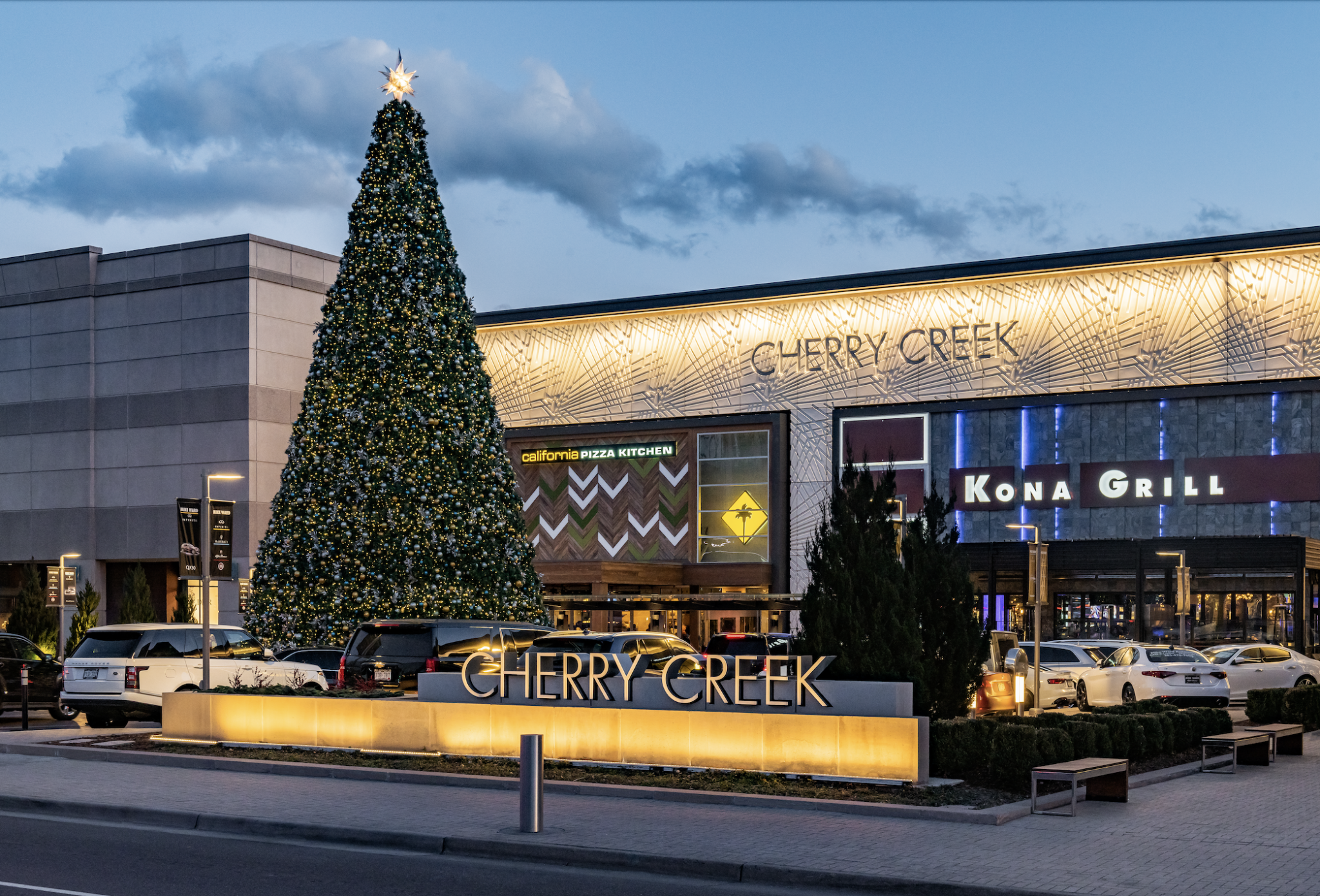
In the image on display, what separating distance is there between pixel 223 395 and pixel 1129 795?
43.9 meters

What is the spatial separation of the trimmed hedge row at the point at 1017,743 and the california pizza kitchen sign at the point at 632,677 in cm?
154

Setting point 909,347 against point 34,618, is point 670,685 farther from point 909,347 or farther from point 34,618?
point 909,347

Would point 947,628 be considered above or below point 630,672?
above

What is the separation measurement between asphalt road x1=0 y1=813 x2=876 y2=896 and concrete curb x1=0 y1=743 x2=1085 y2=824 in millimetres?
3264

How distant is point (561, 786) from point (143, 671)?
11.9 m

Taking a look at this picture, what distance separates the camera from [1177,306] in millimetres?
51531

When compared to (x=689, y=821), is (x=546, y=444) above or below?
above

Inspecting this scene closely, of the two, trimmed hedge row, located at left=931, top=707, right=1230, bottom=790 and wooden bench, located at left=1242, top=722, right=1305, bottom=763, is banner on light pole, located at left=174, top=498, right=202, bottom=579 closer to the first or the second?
trimmed hedge row, located at left=931, top=707, right=1230, bottom=790

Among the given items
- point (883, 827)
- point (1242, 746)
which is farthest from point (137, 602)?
point (883, 827)

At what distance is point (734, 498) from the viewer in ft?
192

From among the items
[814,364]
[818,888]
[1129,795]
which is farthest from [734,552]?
[818,888]

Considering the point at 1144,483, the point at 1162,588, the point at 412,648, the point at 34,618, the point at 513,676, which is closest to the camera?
the point at 513,676

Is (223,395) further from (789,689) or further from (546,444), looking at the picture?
(789,689)

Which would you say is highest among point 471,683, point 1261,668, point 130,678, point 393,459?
point 393,459
